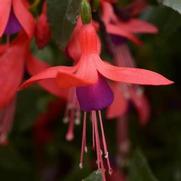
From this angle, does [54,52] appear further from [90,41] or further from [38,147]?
[90,41]

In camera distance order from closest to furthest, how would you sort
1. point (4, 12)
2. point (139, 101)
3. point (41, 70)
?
point (4, 12) → point (41, 70) → point (139, 101)

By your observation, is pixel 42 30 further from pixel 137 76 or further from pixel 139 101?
pixel 139 101

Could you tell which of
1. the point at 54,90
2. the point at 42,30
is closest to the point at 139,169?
the point at 54,90

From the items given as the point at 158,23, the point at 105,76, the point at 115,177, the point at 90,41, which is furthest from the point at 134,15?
the point at 115,177

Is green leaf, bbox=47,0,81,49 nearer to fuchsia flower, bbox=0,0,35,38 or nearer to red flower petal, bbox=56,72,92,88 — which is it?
fuchsia flower, bbox=0,0,35,38

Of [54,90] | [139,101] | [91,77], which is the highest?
[91,77]

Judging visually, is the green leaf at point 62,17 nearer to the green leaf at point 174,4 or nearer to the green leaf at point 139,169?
the green leaf at point 174,4

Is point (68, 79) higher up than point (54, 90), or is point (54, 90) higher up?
point (68, 79)

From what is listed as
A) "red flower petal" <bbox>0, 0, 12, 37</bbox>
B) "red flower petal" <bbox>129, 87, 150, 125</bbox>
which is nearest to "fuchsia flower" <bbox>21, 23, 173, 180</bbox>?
"red flower petal" <bbox>0, 0, 12, 37</bbox>
